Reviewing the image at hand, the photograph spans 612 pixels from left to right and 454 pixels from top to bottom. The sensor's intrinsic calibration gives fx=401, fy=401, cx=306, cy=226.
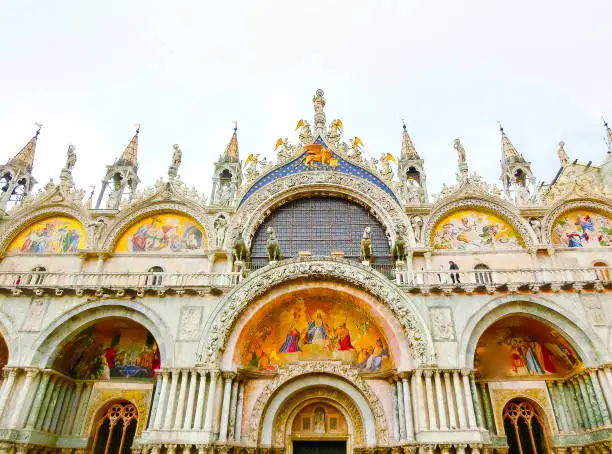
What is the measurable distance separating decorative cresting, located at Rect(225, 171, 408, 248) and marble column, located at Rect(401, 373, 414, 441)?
6428mm

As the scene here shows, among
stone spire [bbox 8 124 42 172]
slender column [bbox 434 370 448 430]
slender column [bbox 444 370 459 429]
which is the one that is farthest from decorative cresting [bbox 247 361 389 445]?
stone spire [bbox 8 124 42 172]

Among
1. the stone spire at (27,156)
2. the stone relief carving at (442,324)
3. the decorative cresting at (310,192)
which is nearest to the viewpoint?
the stone relief carving at (442,324)

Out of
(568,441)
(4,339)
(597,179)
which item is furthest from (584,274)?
(4,339)

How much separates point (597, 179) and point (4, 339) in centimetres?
3443

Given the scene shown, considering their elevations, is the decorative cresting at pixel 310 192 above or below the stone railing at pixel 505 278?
above

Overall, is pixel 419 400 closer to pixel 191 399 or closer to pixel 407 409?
pixel 407 409

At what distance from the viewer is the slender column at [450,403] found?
39.0 ft

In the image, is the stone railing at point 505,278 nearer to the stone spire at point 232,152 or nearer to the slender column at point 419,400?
the slender column at point 419,400

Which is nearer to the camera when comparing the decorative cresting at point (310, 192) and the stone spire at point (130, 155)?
the decorative cresting at point (310, 192)

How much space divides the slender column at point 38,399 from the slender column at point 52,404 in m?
0.49

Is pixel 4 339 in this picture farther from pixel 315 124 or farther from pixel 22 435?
pixel 315 124

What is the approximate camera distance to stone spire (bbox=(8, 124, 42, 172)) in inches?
793

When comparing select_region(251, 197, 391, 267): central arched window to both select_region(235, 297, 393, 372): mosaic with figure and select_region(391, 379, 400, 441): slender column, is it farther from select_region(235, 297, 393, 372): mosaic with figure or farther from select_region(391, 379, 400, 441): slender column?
select_region(391, 379, 400, 441): slender column

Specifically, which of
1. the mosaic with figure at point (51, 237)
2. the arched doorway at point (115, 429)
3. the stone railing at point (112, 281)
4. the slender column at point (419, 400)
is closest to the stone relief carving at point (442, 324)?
the slender column at point (419, 400)
